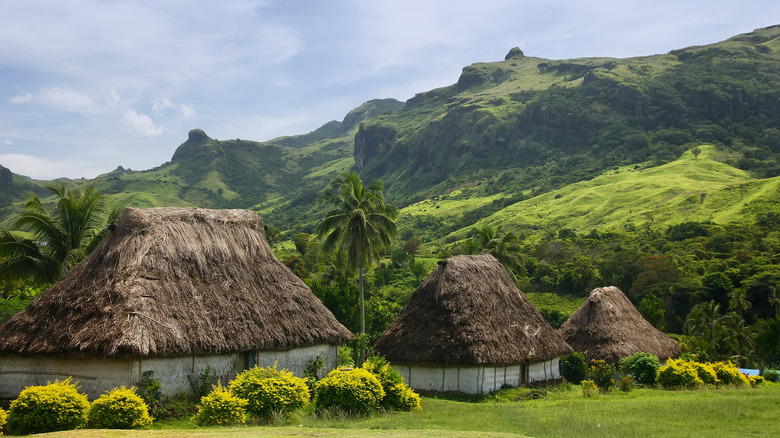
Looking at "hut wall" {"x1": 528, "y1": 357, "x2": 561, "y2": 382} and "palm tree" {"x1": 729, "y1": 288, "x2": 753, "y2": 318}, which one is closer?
"hut wall" {"x1": 528, "y1": 357, "x2": 561, "y2": 382}

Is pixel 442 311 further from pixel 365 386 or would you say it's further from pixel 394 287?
pixel 394 287

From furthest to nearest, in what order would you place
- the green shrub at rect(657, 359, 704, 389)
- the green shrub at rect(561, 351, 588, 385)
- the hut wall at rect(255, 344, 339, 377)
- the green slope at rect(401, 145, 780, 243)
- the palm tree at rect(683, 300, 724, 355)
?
the green slope at rect(401, 145, 780, 243), the palm tree at rect(683, 300, 724, 355), the green shrub at rect(561, 351, 588, 385), the green shrub at rect(657, 359, 704, 389), the hut wall at rect(255, 344, 339, 377)

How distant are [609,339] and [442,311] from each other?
11.8m

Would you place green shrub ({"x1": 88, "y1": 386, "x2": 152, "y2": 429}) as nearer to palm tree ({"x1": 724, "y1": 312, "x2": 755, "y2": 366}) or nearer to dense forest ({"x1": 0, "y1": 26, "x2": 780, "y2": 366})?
dense forest ({"x1": 0, "y1": 26, "x2": 780, "y2": 366})

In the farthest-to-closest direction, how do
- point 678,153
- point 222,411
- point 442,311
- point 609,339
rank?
point 678,153 → point 609,339 → point 442,311 → point 222,411

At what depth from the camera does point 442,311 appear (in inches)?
995

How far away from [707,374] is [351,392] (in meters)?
15.3

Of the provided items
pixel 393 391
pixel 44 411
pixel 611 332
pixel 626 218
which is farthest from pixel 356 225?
pixel 626 218

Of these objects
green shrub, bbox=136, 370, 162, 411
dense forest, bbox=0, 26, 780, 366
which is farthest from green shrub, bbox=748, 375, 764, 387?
green shrub, bbox=136, 370, 162, 411

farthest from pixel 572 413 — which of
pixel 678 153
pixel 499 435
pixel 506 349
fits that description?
pixel 678 153

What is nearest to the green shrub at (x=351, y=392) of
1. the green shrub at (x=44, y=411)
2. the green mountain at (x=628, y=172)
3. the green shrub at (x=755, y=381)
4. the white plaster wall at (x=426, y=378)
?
the green shrub at (x=44, y=411)

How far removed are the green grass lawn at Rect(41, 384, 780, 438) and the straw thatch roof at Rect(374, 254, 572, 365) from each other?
4256mm

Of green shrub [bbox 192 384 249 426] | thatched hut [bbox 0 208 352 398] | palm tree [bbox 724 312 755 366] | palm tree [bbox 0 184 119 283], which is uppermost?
palm tree [bbox 0 184 119 283]

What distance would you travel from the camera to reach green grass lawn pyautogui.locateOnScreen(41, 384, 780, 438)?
12539 millimetres
